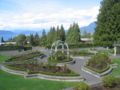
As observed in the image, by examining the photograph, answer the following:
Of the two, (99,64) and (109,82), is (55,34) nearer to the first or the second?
(99,64)

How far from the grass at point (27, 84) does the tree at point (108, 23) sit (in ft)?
97.5

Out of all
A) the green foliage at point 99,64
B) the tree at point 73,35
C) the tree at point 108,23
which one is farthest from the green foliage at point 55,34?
the green foliage at point 99,64

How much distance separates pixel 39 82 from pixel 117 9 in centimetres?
3252

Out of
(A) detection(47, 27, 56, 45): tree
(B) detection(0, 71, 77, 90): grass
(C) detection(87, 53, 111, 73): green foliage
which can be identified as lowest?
(B) detection(0, 71, 77, 90): grass

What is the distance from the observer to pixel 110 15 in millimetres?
53062

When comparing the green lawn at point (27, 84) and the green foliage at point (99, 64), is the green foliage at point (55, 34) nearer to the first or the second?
the green foliage at point (99, 64)

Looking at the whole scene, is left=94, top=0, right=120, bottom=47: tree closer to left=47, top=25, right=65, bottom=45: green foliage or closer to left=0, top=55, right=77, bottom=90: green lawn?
left=0, top=55, right=77, bottom=90: green lawn

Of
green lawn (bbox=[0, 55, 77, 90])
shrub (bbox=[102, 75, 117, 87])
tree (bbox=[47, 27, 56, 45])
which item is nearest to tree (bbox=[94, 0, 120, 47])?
green lawn (bbox=[0, 55, 77, 90])

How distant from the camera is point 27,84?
2308 cm

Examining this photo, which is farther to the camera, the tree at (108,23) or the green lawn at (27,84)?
the tree at (108,23)

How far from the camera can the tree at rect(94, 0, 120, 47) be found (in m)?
52.3

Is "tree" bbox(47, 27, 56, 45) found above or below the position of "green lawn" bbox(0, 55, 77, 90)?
above

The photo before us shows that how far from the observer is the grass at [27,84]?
21778 millimetres

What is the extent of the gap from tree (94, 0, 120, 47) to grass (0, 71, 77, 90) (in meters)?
29.7
